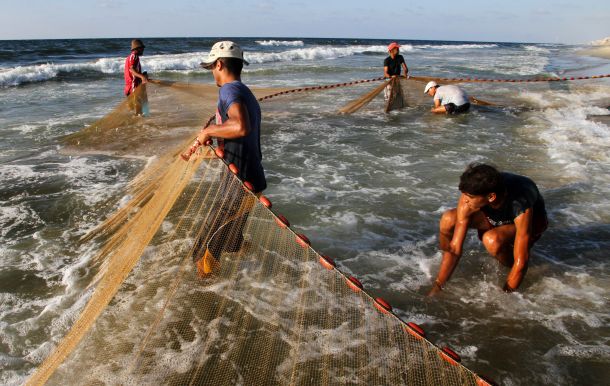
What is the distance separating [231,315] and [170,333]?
0.43 metres

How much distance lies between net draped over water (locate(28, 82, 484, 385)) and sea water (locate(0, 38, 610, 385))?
36cm

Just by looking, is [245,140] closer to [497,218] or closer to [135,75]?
[497,218]

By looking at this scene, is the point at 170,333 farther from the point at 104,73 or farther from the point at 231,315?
the point at 104,73

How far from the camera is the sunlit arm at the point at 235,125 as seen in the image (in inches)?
104

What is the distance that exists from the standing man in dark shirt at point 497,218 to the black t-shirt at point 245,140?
1.41 meters

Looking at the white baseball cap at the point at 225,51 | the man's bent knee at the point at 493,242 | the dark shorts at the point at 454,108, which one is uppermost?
the white baseball cap at the point at 225,51

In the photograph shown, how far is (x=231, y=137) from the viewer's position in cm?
270

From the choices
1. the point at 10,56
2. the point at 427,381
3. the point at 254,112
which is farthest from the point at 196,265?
the point at 10,56

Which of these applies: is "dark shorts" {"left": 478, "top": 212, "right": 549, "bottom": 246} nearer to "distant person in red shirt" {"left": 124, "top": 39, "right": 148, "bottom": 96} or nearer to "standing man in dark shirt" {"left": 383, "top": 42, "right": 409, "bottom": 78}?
"distant person in red shirt" {"left": 124, "top": 39, "right": 148, "bottom": 96}

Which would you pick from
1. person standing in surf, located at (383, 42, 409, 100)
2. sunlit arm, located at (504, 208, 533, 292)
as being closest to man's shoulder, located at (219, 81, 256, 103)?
sunlit arm, located at (504, 208, 533, 292)

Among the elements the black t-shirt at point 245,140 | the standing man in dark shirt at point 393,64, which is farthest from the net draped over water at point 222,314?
the standing man in dark shirt at point 393,64

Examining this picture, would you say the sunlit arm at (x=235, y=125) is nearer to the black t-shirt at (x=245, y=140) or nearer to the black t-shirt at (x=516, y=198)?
the black t-shirt at (x=245, y=140)

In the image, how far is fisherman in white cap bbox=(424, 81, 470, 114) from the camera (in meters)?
9.38

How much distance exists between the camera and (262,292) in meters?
3.24
